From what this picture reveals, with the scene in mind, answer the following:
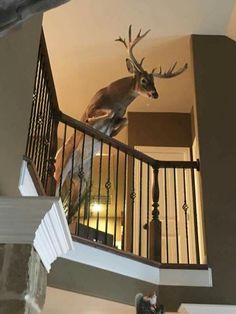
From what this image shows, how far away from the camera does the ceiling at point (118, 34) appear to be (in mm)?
5449

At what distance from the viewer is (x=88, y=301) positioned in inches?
150

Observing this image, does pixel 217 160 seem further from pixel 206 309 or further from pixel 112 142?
pixel 206 309

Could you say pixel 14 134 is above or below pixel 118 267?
above

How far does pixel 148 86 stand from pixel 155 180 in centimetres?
116

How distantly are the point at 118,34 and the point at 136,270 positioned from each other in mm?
3307

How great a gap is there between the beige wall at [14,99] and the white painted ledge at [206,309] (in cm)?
228

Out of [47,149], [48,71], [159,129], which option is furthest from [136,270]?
[159,129]

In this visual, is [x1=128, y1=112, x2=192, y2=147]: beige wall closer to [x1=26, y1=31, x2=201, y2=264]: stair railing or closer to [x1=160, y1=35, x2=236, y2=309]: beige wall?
[x1=26, y1=31, x2=201, y2=264]: stair railing

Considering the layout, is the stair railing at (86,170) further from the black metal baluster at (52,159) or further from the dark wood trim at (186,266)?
the dark wood trim at (186,266)

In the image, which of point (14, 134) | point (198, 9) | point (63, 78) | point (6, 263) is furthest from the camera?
point (63, 78)

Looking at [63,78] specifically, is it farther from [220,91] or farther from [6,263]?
[6,263]

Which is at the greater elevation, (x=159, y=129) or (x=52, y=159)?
(x=159, y=129)

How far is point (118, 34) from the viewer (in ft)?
19.2

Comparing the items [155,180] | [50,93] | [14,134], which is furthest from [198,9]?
[14,134]
